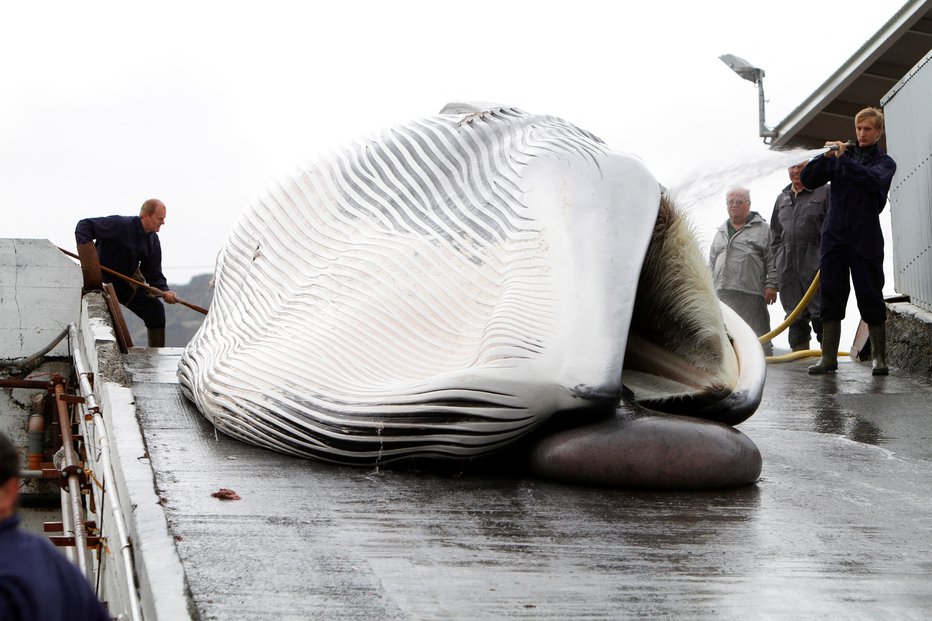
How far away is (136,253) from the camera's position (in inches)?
470

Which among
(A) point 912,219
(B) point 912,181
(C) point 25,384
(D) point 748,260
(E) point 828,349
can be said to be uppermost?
(B) point 912,181

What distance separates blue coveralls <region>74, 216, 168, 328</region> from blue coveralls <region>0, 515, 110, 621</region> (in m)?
9.26

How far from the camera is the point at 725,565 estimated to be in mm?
4219

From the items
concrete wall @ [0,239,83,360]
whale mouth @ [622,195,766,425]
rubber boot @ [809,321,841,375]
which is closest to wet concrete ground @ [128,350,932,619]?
whale mouth @ [622,195,766,425]

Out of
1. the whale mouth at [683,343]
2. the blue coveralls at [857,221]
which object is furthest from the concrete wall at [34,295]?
the blue coveralls at [857,221]

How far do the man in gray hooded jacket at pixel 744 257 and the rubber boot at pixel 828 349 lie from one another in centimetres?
193

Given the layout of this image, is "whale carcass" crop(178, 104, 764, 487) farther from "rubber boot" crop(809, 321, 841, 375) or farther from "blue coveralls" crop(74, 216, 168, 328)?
"blue coveralls" crop(74, 216, 168, 328)

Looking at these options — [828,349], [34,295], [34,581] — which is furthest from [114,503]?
[828,349]

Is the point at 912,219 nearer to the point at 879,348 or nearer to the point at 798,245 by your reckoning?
the point at 798,245

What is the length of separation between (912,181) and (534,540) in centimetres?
727

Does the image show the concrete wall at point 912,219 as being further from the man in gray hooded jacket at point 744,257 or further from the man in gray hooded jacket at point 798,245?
the man in gray hooded jacket at point 744,257

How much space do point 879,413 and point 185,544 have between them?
518 cm

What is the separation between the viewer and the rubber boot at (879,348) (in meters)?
9.72

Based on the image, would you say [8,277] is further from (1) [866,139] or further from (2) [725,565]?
(2) [725,565]
